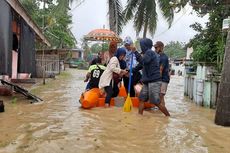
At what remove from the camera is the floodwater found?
575 cm

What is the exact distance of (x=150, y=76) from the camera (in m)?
8.63

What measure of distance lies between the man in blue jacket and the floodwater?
1.37 ft

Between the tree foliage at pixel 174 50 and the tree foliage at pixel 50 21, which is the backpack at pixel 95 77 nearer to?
the tree foliage at pixel 50 21

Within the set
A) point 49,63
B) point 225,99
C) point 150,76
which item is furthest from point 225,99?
point 49,63

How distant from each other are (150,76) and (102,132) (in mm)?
2287

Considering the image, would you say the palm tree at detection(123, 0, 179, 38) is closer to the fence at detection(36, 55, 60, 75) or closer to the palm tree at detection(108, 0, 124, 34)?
the palm tree at detection(108, 0, 124, 34)

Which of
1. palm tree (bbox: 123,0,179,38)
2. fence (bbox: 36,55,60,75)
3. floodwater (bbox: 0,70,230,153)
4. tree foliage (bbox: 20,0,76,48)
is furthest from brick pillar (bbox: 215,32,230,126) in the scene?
tree foliage (bbox: 20,0,76,48)

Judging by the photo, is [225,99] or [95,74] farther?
[95,74]

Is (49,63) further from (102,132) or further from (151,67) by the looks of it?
(102,132)

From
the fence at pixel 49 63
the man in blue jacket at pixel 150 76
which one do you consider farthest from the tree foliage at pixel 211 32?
the fence at pixel 49 63

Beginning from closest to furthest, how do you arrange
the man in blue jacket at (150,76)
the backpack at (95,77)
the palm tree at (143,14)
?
the man in blue jacket at (150,76)
the backpack at (95,77)
the palm tree at (143,14)

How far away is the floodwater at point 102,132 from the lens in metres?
5.75

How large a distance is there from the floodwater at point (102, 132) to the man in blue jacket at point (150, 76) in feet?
1.37

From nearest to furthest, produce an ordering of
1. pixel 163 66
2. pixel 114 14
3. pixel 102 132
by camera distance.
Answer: pixel 102 132 < pixel 163 66 < pixel 114 14
